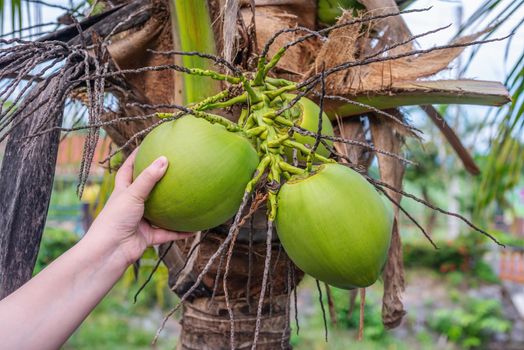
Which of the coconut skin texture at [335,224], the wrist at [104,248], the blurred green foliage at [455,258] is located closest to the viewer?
the coconut skin texture at [335,224]

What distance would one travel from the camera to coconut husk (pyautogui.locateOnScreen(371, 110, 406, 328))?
4.16ft

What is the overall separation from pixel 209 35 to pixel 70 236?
25.8ft

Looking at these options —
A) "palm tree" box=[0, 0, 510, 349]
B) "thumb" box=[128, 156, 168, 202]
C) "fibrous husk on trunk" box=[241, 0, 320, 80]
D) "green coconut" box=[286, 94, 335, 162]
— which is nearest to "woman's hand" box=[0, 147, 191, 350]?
"thumb" box=[128, 156, 168, 202]

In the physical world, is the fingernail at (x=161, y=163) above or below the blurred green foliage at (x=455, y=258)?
above

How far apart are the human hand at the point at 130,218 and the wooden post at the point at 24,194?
0.16 meters

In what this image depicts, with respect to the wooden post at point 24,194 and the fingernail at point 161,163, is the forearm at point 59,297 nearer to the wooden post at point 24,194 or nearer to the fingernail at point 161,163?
the wooden post at point 24,194

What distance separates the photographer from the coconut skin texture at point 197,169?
862 mm

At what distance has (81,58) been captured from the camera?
1.11 metres

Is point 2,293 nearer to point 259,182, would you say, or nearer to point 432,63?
point 259,182

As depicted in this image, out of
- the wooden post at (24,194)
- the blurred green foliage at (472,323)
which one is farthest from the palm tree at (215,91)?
the blurred green foliage at (472,323)

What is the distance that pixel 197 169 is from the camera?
2.82 ft

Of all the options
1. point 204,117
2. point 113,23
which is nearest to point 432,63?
point 204,117

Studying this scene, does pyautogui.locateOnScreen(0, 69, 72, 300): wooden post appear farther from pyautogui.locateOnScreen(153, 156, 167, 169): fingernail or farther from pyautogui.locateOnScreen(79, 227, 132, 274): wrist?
pyautogui.locateOnScreen(153, 156, 167, 169): fingernail

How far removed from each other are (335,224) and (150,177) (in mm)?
302
